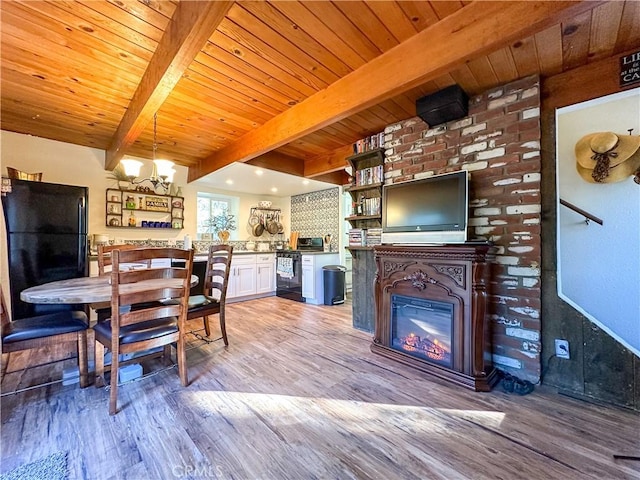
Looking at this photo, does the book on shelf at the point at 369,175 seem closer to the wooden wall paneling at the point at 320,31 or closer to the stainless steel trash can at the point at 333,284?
the wooden wall paneling at the point at 320,31

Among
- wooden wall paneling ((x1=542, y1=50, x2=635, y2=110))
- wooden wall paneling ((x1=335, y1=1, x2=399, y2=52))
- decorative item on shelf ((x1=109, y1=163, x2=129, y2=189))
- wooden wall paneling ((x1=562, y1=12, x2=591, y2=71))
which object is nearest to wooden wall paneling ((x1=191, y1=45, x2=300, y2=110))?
wooden wall paneling ((x1=335, y1=1, x2=399, y2=52))

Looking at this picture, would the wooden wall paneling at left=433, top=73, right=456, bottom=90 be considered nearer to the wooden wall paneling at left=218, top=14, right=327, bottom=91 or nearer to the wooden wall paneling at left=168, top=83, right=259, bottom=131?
the wooden wall paneling at left=218, top=14, right=327, bottom=91

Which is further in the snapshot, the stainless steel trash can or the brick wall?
the stainless steel trash can

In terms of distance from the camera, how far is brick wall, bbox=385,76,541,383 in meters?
1.93

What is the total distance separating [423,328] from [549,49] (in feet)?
6.97

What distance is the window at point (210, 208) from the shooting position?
4.91 m

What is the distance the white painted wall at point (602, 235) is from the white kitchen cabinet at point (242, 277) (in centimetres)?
407

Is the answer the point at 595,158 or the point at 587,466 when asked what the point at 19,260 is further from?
the point at 595,158

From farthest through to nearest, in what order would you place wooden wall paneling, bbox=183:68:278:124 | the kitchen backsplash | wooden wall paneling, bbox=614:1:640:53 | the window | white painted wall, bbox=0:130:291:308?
the kitchen backsplash < the window < white painted wall, bbox=0:130:291:308 < wooden wall paneling, bbox=183:68:278:124 < wooden wall paneling, bbox=614:1:640:53

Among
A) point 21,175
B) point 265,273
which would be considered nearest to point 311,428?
point 265,273

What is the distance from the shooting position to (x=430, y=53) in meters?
1.52

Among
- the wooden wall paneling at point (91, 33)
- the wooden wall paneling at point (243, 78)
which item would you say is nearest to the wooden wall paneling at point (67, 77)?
the wooden wall paneling at point (91, 33)

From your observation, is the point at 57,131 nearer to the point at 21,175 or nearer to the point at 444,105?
the point at 21,175

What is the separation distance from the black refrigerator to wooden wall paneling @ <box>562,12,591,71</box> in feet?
14.7
